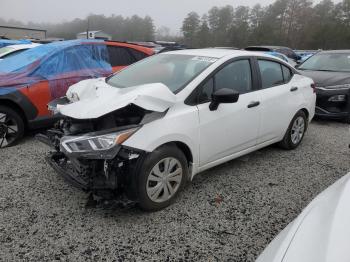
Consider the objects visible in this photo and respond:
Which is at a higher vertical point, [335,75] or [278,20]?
[278,20]

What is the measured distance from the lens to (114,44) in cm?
617

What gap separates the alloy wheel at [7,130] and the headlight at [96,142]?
7.60 ft

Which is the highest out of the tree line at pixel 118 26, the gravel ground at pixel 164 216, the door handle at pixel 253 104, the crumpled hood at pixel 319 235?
the tree line at pixel 118 26

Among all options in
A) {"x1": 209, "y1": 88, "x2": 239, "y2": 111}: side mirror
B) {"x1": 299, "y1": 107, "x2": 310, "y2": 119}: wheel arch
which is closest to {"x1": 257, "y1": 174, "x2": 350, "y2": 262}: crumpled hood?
{"x1": 209, "y1": 88, "x2": 239, "y2": 111}: side mirror

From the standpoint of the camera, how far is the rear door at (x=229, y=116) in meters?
3.35

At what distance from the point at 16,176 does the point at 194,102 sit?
7.61ft

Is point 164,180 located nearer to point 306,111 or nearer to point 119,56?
point 306,111

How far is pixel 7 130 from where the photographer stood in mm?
4633

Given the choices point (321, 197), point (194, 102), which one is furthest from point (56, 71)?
point (321, 197)

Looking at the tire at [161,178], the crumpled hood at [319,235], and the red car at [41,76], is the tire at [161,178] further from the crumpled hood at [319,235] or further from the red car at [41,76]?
the red car at [41,76]

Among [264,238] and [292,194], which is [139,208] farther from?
[292,194]

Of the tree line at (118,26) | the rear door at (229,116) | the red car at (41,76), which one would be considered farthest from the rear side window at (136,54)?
the tree line at (118,26)

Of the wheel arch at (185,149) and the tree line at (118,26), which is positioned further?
the tree line at (118,26)

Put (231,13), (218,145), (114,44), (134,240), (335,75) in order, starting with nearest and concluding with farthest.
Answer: (134,240)
(218,145)
(114,44)
(335,75)
(231,13)
